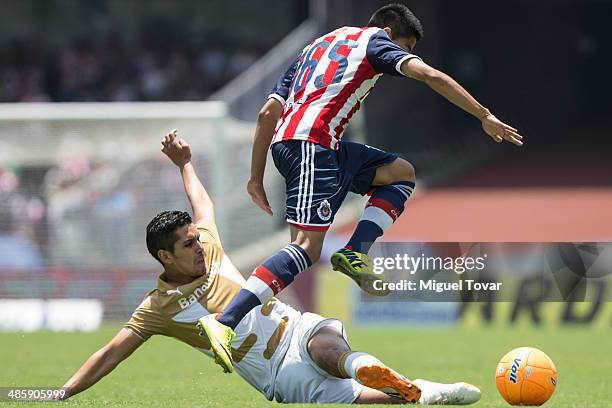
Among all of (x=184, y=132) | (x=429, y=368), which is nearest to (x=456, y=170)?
(x=184, y=132)

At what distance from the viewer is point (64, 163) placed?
55.0ft

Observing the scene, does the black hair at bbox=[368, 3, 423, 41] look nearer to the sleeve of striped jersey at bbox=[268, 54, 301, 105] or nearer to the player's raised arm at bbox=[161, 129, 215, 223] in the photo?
the sleeve of striped jersey at bbox=[268, 54, 301, 105]

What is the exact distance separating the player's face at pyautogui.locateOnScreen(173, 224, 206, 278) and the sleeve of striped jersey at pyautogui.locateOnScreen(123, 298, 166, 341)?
29 cm

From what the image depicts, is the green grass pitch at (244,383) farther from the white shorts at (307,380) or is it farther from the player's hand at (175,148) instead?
the player's hand at (175,148)

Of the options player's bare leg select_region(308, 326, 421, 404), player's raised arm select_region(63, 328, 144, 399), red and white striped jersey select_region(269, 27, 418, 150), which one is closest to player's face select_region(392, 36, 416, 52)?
red and white striped jersey select_region(269, 27, 418, 150)

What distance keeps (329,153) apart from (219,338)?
4.53 ft

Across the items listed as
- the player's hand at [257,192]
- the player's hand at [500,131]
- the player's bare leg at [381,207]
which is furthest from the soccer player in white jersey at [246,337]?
the player's hand at [500,131]

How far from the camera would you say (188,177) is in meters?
7.89

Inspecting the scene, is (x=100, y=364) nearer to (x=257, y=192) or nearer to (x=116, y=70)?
(x=257, y=192)

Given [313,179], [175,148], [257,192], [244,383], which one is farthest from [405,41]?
[244,383]

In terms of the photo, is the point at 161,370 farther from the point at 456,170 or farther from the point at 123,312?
the point at 456,170

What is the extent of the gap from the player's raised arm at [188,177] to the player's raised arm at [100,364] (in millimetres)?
1148

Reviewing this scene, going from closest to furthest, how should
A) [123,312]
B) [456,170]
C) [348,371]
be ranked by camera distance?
[348,371]
[123,312]
[456,170]

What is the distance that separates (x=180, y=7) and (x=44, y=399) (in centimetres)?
1964
